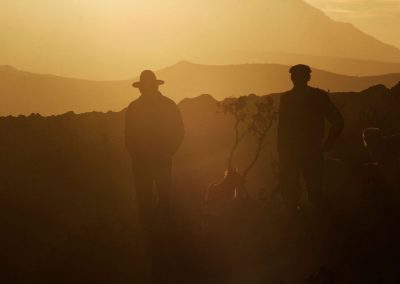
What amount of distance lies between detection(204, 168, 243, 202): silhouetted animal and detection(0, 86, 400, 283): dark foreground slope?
1.24 feet

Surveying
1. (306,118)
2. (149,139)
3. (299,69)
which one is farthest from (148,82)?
(306,118)

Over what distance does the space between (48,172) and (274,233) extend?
10265 mm

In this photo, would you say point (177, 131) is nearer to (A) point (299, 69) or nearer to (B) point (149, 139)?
(B) point (149, 139)

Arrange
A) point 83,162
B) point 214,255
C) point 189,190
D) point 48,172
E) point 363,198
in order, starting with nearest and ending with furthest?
point 214,255, point 363,198, point 189,190, point 48,172, point 83,162

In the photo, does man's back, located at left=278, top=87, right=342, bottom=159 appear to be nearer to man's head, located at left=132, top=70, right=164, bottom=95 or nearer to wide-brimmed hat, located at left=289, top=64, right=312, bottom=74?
wide-brimmed hat, located at left=289, top=64, right=312, bottom=74

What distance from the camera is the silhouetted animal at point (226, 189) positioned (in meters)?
13.1

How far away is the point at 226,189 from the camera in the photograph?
13.2 meters

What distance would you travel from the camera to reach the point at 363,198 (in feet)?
40.2

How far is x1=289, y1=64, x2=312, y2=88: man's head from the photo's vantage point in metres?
10.7

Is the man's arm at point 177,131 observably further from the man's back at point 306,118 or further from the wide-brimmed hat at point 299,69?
the wide-brimmed hat at point 299,69

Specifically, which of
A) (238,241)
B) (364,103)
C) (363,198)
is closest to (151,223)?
(238,241)

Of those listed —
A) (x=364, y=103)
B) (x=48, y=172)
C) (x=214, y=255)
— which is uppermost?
(x=364, y=103)

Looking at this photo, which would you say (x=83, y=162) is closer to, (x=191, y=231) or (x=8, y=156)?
(x=8, y=156)

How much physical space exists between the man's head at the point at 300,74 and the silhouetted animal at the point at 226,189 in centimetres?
286
